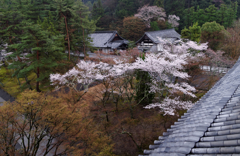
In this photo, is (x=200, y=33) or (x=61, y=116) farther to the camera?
(x=200, y=33)

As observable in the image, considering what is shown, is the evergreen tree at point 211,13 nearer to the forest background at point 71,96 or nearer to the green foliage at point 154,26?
the forest background at point 71,96

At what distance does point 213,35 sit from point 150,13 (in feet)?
60.9

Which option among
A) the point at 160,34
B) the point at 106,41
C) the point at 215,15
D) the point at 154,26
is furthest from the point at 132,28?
the point at 215,15

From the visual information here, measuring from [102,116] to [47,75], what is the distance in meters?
6.26

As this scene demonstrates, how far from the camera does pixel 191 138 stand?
2869 millimetres

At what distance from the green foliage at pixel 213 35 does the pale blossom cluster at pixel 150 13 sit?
14515 millimetres

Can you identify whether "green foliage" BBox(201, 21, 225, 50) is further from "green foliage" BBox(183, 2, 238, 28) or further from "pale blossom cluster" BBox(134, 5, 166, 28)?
"pale blossom cluster" BBox(134, 5, 166, 28)

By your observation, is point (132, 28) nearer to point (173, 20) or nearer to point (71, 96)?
point (173, 20)

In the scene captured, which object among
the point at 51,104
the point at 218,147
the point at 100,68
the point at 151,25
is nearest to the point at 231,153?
the point at 218,147

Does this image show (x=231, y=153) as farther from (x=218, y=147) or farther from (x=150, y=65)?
(x=150, y=65)

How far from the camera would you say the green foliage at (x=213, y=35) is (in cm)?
2079

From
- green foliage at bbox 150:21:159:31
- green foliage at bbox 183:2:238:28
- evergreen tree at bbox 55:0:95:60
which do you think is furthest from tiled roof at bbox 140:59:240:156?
green foliage at bbox 183:2:238:28

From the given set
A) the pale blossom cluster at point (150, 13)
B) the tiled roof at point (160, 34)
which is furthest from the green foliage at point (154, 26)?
the tiled roof at point (160, 34)

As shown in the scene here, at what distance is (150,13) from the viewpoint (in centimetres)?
3591
